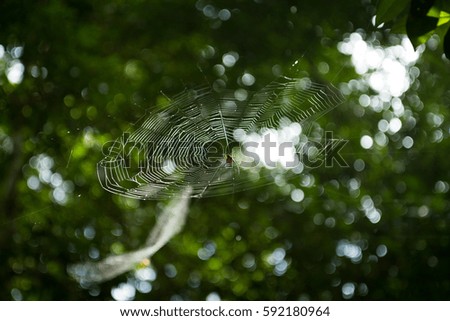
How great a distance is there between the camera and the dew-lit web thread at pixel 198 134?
1.94m

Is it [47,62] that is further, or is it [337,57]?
[337,57]

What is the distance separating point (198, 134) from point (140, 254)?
0.90 metres

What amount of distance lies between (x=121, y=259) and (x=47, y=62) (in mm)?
860

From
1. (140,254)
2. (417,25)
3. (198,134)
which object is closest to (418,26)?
(417,25)

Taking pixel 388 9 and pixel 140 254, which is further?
pixel 140 254

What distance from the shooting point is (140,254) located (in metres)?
2.73

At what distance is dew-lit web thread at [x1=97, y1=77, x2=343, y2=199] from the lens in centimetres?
194

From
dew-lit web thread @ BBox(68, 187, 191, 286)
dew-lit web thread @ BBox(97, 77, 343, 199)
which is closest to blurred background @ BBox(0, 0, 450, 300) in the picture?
dew-lit web thread @ BBox(68, 187, 191, 286)

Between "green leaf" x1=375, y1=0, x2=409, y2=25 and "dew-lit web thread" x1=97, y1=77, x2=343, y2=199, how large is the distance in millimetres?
905

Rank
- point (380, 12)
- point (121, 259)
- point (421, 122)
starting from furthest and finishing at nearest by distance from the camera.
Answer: point (421, 122) < point (121, 259) < point (380, 12)

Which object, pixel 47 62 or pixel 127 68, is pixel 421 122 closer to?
pixel 127 68

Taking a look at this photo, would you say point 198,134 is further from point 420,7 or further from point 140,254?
point 420,7
